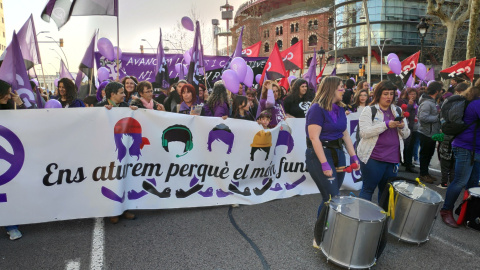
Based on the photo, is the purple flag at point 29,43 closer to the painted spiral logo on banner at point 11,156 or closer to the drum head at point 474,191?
the painted spiral logo on banner at point 11,156

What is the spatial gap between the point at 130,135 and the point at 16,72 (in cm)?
149

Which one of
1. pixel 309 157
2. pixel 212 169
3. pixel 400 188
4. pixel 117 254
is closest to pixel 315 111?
pixel 309 157

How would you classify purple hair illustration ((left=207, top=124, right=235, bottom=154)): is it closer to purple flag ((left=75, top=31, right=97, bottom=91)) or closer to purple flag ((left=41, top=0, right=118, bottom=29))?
purple flag ((left=41, top=0, right=118, bottom=29))

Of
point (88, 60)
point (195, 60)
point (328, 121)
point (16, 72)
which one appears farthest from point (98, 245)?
point (195, 60)

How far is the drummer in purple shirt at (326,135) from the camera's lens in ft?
10.1

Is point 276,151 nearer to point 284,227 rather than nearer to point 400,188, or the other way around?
point 284,227

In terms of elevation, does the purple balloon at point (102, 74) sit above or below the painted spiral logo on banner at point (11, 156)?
above

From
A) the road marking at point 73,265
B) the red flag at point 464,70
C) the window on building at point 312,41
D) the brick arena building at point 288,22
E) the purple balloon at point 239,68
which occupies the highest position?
the brick arena building at point 288,22

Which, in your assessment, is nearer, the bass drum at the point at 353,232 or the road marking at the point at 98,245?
the bass drum at the point at 353,232


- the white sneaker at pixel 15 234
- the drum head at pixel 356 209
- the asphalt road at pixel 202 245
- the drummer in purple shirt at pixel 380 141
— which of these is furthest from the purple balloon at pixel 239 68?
the white sneaker at pixel 15 234

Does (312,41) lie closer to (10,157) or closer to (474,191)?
(474,191)

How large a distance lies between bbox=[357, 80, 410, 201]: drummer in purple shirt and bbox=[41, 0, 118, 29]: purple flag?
3802mm

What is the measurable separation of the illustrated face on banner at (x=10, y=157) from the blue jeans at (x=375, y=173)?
3695mm

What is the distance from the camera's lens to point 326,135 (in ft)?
10.5
